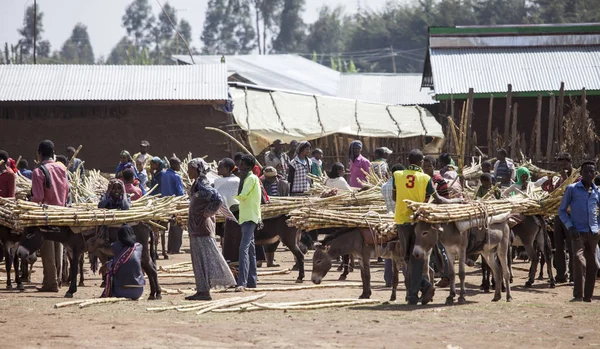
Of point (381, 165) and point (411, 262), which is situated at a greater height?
point (381, 165)

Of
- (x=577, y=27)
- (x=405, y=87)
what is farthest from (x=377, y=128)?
(x=405, y=87)

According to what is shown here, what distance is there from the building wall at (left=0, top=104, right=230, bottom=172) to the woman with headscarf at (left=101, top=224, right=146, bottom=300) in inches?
581

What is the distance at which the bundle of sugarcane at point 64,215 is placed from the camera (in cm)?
1284

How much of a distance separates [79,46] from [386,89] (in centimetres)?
9409

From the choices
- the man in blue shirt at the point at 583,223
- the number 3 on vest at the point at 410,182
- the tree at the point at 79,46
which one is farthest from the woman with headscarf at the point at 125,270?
the tree at the point at 79,46

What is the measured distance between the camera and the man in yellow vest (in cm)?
1205

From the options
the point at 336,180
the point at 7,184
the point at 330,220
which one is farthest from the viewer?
the point at 336,180

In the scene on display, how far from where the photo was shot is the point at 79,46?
428 ft

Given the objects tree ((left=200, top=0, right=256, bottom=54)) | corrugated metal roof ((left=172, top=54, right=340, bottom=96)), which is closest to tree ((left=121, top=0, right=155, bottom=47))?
tree ((left=200, top=0, right=256, bottom=54))

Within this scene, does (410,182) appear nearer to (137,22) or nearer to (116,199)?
(116,199)

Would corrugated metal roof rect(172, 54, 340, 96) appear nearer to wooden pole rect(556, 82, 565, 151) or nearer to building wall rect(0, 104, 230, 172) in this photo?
building wall rect(0, 104, 230, 172)

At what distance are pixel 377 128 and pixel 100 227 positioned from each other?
53.1ft

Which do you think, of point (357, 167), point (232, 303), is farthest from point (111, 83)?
point (232, 303)

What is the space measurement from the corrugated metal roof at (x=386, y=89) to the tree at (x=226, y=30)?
66.5 metres
